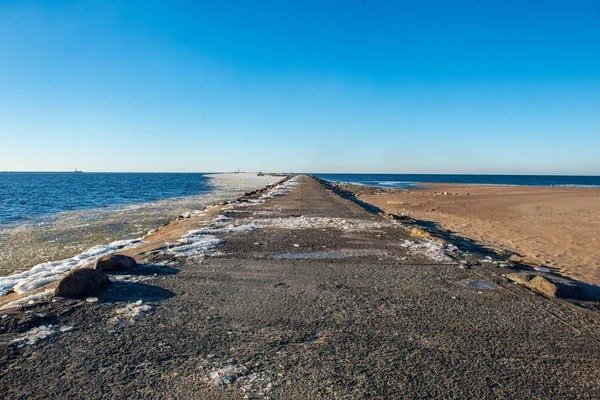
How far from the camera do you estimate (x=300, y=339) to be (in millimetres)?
Answer: 3371

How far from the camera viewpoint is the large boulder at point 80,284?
424 cm

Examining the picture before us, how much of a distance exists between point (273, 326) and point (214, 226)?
7.07m

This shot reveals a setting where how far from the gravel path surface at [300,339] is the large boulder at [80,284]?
15 centimetres

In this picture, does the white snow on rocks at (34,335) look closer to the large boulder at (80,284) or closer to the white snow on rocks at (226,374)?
the large boulder at (80,284)

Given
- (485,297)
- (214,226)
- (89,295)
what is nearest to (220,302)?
(89,295)

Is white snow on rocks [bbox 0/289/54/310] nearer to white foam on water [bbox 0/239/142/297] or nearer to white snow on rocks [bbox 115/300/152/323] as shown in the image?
white foam on water [bbox 0/239/142/297]

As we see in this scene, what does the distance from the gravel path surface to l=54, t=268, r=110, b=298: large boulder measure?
15 cm

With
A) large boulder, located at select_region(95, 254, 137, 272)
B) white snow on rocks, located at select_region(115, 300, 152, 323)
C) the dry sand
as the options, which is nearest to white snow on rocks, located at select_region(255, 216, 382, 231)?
the dry sand

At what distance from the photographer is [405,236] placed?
928 cm

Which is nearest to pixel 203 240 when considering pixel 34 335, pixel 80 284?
pixel 80 284

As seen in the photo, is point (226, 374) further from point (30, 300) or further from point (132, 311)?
point (30, 300)

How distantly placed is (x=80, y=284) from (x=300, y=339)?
289 centimetres

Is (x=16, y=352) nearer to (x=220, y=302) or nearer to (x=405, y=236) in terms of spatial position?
(x=220, y=302)

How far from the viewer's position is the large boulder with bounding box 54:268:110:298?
4.24m
